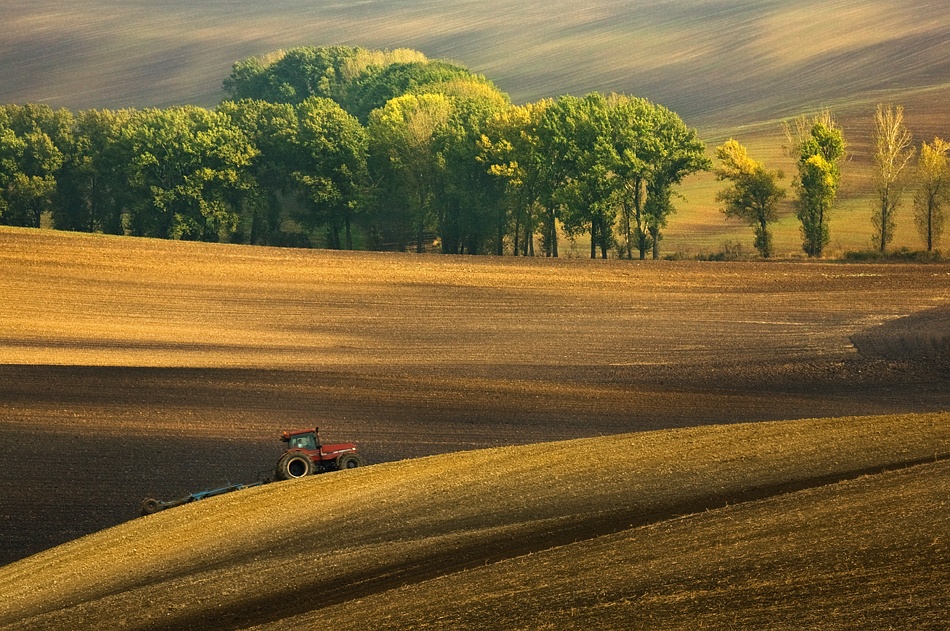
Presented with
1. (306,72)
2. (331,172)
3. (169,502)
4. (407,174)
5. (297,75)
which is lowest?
(169,502)

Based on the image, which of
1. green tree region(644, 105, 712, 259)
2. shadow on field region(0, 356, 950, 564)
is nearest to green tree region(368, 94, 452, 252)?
green tree region(644, 105, 712, 259)

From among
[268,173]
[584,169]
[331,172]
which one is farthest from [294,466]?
[268,173]

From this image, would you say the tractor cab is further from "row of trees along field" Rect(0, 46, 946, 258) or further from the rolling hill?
"row of trees along field" Rect(0, 46, 946, 258)

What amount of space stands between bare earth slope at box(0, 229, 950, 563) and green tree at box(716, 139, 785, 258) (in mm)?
15415

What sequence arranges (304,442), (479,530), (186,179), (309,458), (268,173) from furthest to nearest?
(268,173) → (186,179) → (304,442) → (309,458) → (479,530)

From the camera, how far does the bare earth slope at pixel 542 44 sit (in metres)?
133

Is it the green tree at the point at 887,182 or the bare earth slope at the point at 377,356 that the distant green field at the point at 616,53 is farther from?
the bare earth slope at the point at 377,356

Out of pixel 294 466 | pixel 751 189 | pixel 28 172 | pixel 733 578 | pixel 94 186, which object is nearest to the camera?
pixel 733 578

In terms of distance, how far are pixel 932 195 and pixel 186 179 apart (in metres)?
51.2

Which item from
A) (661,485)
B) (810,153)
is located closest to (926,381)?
(661,485)

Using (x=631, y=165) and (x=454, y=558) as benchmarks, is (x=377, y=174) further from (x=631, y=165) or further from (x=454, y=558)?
(x=454, y=558)

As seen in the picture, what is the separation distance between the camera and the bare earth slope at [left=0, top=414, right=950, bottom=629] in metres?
14.0

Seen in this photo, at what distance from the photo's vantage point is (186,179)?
88.3 metres

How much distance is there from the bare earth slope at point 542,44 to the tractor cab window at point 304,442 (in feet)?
356
